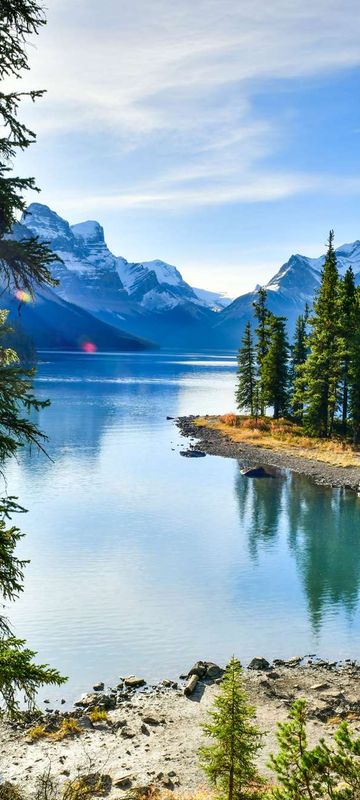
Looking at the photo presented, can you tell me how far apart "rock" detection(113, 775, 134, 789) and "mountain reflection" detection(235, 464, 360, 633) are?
550 inches

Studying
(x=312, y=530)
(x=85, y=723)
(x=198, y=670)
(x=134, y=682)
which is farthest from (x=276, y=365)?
(x=85, y=723)

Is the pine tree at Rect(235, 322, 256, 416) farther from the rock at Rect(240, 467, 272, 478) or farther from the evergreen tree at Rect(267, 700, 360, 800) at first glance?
the evergreen tree at Rect(267, 700, 360, 800)

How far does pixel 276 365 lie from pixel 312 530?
38.6m

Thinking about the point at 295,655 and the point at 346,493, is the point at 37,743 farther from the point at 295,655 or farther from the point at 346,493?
the point at 346,493

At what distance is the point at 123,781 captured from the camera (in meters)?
15.9

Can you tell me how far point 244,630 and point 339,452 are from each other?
39.7m

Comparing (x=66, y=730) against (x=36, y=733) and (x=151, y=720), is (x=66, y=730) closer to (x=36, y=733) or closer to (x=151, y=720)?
(x=36, y=733)

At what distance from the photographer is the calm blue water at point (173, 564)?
26347mm

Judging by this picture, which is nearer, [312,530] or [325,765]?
[325,765]

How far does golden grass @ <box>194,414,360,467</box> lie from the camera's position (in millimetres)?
63719

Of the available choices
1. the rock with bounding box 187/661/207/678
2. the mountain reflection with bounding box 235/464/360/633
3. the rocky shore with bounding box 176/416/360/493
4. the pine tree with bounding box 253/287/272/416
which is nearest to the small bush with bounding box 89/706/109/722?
the rock with bounding box 187/661/207/678

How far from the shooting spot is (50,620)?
28766 mm

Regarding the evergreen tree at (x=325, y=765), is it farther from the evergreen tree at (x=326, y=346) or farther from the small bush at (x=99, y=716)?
the evergreen tree at (x=326, y=346)

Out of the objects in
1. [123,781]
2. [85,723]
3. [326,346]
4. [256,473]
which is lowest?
[85,723]
